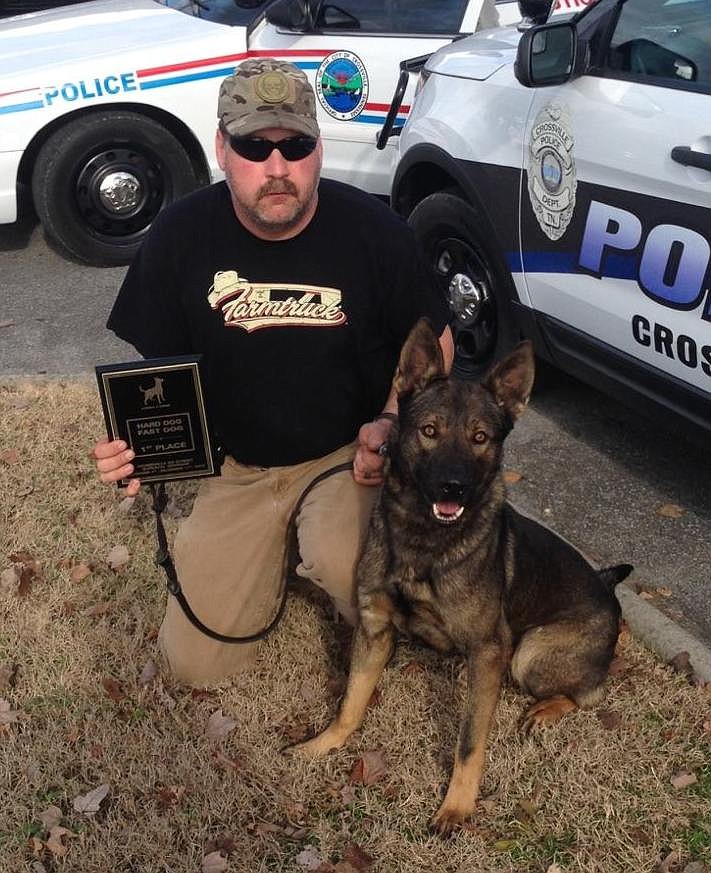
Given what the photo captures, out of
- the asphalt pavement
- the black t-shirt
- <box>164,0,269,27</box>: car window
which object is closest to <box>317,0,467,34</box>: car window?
<box>164,0,269,27</box>: car window

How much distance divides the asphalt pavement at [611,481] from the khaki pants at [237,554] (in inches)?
43.4

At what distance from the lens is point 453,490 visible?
7.90 feet

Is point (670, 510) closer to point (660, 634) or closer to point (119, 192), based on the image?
point (660, 634)

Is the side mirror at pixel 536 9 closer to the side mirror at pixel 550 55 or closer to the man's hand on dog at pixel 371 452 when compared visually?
the side mirror at pixel 550 55

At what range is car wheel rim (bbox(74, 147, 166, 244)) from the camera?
246 inches

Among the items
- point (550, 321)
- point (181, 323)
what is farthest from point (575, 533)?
point (181, 323)

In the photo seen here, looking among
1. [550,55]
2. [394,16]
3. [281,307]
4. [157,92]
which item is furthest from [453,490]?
[157,92]

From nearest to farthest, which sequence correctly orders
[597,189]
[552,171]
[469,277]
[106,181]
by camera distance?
[597,189], [552,171], [469,277], [106,181]

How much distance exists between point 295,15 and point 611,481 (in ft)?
11.7

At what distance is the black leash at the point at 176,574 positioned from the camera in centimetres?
293

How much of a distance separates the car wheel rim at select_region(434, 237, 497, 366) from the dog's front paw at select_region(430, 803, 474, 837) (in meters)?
2.42

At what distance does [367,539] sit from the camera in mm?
2803

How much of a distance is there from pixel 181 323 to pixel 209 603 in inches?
36.2

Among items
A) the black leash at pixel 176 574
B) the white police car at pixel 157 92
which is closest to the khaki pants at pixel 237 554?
the black leash at pixel 176 574
